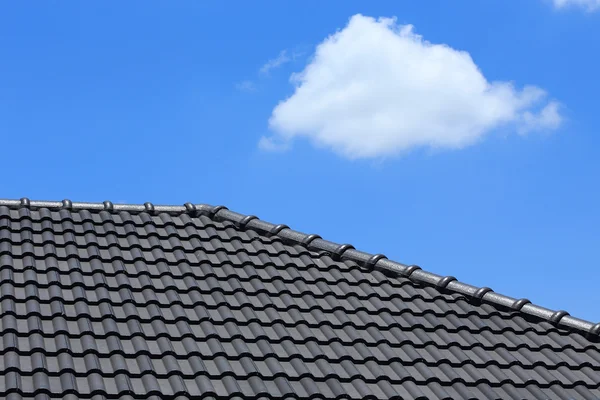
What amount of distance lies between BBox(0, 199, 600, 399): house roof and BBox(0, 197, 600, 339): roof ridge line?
0.06 feet

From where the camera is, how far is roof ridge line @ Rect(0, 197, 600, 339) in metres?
10.5

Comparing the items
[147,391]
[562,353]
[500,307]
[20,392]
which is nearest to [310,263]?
[500,307]

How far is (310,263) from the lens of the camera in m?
10.9

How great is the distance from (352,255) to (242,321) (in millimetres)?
2776

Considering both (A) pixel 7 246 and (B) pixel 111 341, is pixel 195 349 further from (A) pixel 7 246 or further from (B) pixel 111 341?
(A) pixel 7 246

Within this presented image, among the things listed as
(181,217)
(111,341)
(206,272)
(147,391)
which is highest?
(181,217)

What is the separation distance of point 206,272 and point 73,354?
8.19ft

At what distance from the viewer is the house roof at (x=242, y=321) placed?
782cm

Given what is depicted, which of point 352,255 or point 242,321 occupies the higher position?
point 352,255

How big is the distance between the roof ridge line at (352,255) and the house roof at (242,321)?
2 centimetres

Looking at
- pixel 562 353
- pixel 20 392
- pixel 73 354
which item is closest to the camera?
pixel 20 392

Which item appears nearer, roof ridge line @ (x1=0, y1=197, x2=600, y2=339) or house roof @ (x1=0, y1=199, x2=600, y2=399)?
house roof @ (x1=0, y1=199, x2=600, y2=399)

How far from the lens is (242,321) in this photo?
29.4 feet

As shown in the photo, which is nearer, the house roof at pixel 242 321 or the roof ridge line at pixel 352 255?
the house roof at pixel 242 321
